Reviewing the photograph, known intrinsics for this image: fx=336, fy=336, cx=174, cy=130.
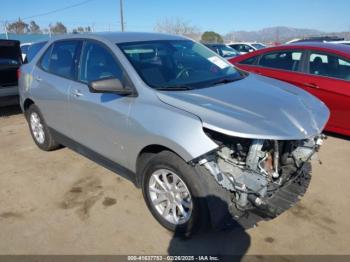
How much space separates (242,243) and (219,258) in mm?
289

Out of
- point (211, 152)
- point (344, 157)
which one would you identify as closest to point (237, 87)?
point (211, 152)

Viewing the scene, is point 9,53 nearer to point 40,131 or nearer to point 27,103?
point 27,103

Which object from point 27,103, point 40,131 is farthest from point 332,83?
point 27,103

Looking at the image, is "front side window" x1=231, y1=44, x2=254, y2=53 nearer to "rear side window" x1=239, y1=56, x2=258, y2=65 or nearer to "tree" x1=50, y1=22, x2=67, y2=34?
"rear side window" x1=239, y1=56, x2=258, y2=65

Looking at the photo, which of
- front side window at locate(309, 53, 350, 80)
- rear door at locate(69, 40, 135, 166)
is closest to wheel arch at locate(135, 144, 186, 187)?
rear door at locate(69, 40, 135, 166)


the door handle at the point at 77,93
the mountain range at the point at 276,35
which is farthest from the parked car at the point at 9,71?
the mountain range at the point at 276,35

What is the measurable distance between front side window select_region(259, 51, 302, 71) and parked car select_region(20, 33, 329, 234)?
214 cm

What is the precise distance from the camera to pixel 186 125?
267cm

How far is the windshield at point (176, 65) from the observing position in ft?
10.8

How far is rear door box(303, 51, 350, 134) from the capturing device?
494 cm

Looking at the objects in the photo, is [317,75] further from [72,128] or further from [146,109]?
[72,128]

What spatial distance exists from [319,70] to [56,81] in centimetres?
399

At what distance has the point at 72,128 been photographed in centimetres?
408

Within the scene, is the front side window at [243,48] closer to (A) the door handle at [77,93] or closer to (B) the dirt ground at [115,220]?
(B) the dirt ground at [115,220]
